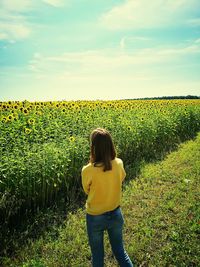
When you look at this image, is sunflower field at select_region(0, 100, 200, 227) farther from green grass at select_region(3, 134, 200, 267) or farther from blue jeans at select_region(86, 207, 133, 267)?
blue jeans at select_region(86, 207, 133, 267)

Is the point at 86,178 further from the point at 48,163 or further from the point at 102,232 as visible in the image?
the point at 48,163

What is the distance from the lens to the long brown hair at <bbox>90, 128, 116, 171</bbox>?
11.3 ft

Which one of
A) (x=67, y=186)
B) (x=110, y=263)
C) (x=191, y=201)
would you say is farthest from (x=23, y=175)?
(x=191, y=201)

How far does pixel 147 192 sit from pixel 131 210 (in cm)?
122

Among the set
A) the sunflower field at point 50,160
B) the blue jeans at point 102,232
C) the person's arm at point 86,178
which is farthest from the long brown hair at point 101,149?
the sunflower field at point 50,160

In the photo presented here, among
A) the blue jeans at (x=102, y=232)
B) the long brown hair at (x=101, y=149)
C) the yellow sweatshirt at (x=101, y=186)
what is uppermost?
the long brown hair at (x=101, y=149)

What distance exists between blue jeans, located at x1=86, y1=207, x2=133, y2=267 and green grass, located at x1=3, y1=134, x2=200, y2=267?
1.26m

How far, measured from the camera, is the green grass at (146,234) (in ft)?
16.5

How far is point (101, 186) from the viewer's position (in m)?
3.52

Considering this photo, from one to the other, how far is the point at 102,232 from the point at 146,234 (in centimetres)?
236

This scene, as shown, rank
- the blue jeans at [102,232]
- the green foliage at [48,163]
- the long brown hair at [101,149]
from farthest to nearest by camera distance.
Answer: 1. the green foliage at [48,163]
2. the blue jeans at [102,232]
3. the long brown hair at [101,149]

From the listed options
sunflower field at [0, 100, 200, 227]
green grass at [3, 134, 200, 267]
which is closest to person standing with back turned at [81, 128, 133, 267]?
green grass at [3, 134, 200, 267]

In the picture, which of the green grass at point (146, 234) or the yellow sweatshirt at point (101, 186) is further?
the green grass at point (146, 234)

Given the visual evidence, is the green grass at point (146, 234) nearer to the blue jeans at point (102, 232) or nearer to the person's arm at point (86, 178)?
the blue jeans at point (102, 232)
